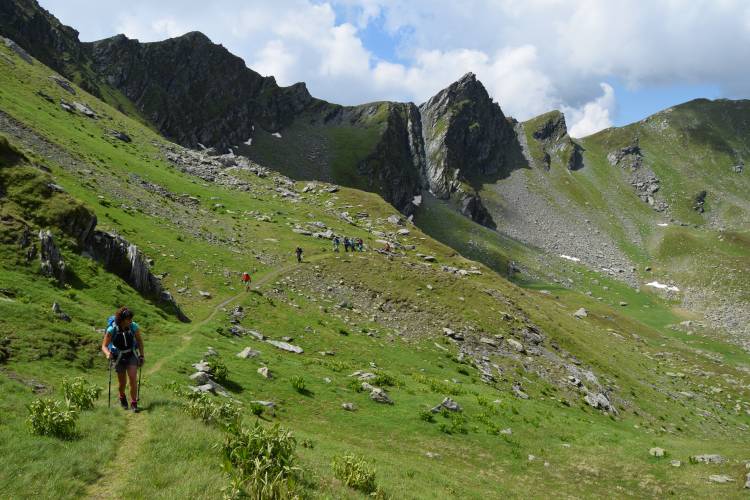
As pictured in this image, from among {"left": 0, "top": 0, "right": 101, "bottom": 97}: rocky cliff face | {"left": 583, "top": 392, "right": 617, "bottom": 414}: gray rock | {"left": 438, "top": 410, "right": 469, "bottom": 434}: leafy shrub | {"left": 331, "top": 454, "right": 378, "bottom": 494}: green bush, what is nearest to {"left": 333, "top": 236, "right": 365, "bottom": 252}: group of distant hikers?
{"left": 583, "top": 392, "right": 617, "bottom": 414}: gray rock

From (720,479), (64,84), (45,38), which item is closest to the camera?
(720,479)

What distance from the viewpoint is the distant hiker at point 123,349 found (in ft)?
45.6

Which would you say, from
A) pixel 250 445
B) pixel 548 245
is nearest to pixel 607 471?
pixel 250 445

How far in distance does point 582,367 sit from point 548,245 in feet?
474

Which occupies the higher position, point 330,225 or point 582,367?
point 330,225

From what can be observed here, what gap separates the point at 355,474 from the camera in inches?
482

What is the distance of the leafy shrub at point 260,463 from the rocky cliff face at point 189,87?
175153mm

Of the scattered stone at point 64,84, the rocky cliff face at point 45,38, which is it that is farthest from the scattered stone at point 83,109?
the rocky cliff face at point 45,38

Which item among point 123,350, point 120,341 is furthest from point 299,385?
point 120,341

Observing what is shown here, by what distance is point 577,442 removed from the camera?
26.6 m

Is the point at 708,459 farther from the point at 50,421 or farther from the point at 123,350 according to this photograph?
the point at 50,421

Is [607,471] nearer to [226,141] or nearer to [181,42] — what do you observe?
[226,141]

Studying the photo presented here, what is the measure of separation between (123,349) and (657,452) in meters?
27.9

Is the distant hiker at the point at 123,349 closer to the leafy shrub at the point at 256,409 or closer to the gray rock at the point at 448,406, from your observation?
the leafy shrub at the point at 256,409
